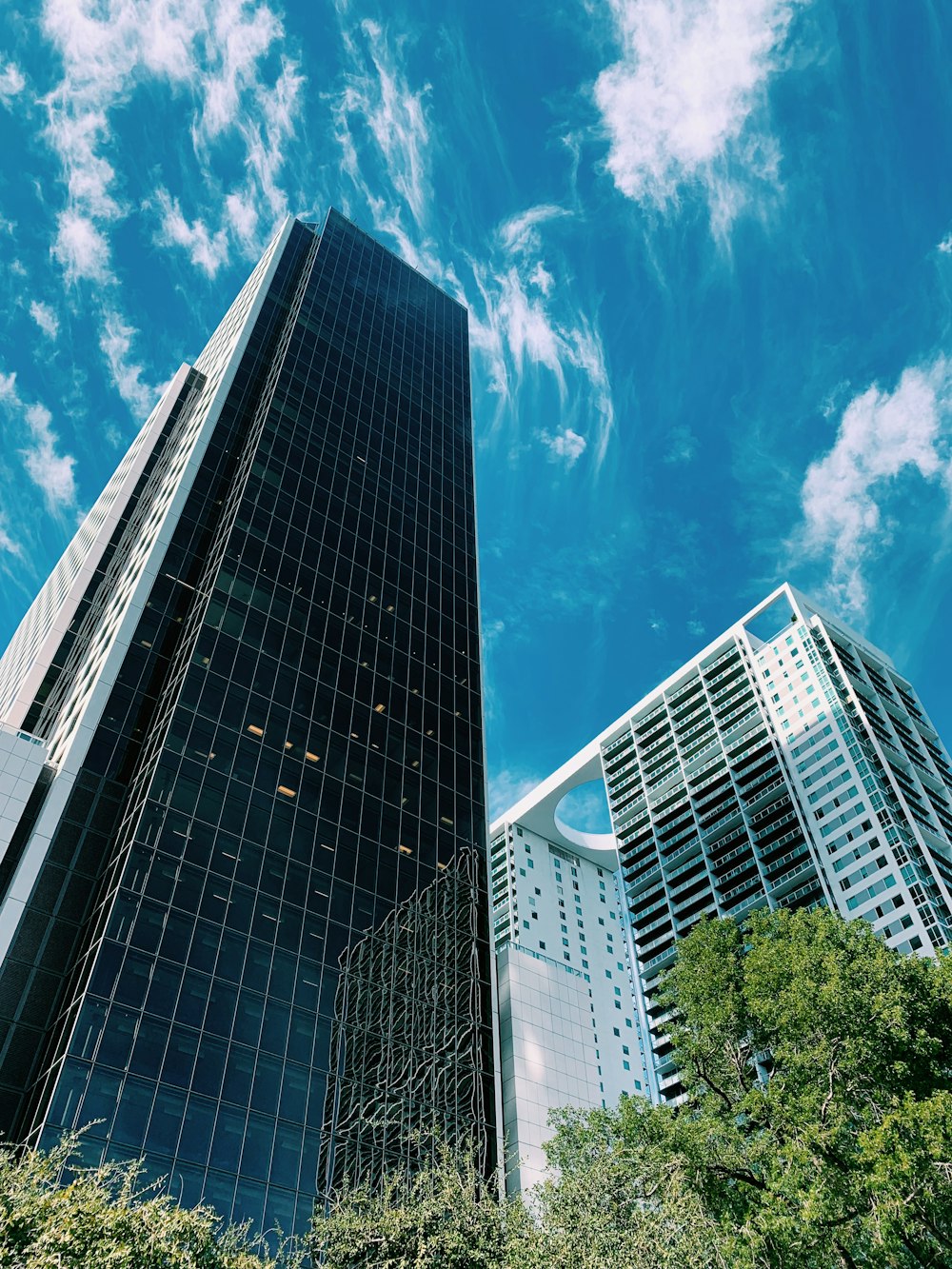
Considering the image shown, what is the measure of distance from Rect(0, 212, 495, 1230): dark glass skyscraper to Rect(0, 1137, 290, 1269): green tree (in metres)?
13.8

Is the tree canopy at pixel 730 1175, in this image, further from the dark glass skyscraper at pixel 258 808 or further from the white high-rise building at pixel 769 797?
the white high-rise building at pixel 769 797

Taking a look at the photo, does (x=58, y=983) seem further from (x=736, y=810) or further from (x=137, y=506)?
(x=736, y=810)

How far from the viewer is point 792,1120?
1121 inches

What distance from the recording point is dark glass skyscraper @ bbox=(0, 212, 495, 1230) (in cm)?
3903

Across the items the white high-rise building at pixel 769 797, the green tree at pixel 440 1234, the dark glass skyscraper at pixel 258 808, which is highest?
the white high-rise building at pixel 769 797

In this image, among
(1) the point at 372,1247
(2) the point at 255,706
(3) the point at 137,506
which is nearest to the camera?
(1) the point at 372,1247

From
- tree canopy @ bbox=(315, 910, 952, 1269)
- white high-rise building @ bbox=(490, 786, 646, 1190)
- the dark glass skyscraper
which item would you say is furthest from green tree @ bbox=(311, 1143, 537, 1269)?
white high-rise building @ bbox=(490, 786, 646, 1190)

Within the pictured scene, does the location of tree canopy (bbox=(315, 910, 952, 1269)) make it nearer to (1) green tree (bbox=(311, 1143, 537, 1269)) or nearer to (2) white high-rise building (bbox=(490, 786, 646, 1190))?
(1) green tree (bbox=(311, 1143, 537, 1269))

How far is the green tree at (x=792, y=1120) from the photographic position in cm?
2562

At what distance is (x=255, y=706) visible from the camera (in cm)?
5319

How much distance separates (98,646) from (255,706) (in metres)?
12.0

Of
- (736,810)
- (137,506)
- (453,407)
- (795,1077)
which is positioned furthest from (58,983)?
(736,810)

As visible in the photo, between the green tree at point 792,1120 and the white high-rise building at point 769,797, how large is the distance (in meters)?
63.1

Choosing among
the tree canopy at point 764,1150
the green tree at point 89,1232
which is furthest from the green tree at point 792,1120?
the green tree at point 89,1232
